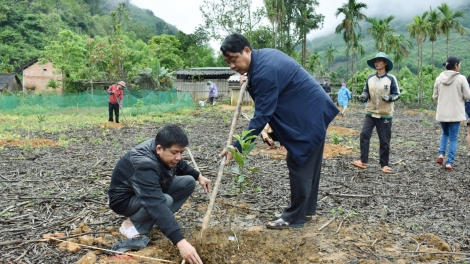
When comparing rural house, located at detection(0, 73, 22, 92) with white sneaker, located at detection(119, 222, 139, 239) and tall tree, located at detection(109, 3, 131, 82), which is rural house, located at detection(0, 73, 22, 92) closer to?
tall tree, located at detection(109, 3, 131, 82)

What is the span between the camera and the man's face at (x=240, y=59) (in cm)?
328

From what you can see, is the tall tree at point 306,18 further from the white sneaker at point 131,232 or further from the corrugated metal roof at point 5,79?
the white sneaker at point 131,232

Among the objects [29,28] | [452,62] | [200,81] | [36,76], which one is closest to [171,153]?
[452,62]

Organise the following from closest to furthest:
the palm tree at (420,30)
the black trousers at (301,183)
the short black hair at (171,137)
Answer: the short black hair at (171,137), the black trousers at (301,183), the palm tree at (420,30)

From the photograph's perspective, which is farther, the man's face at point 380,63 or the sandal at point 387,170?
the sandal at point 387,170

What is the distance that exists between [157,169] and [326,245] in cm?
153

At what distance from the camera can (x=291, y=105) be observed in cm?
346

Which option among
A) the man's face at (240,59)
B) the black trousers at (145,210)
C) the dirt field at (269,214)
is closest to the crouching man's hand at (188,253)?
the dirt field at (269,214)

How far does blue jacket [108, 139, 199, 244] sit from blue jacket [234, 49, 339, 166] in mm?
739

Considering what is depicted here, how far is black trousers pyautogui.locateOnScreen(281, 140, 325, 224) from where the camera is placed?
3.53 metres

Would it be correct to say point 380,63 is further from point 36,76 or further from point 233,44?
point 36,76

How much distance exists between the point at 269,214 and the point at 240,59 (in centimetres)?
171

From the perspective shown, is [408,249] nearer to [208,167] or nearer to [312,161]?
[312,161]

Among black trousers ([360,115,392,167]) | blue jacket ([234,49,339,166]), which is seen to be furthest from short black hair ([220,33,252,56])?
black trousers ([360,115,392,167])
